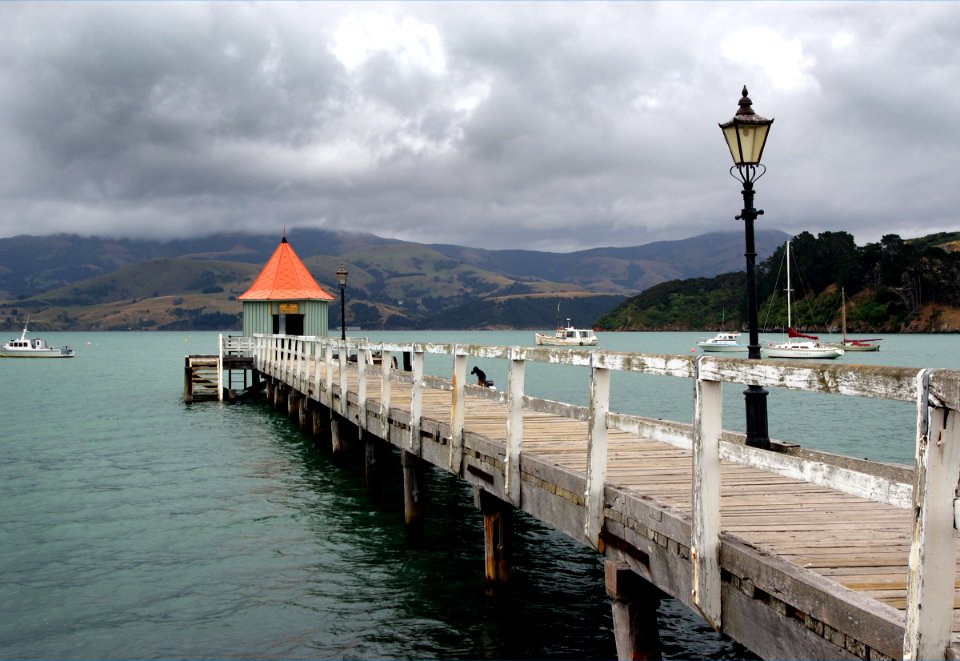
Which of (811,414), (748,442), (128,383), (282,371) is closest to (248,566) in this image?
(748,442)

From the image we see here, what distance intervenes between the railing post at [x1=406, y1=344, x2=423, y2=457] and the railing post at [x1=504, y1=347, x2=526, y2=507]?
3.14 m

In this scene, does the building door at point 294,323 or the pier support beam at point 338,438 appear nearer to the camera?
the pier support beam at point 338,438

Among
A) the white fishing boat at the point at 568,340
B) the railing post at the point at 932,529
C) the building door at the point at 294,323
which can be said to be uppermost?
the building door at the point at 294,323

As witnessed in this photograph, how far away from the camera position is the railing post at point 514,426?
305 inches

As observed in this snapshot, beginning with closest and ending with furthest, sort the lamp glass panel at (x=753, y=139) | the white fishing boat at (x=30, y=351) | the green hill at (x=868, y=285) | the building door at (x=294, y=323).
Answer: the lamp glass panel at (x=753, y=139)
the building door at (x=294, y=323)
the white fishing boat at (x=30, y=351)
the green hill at (x=868, y=285)

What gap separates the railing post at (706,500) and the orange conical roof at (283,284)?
38098mm

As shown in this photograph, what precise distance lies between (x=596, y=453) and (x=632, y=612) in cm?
116

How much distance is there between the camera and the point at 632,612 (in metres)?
6.09

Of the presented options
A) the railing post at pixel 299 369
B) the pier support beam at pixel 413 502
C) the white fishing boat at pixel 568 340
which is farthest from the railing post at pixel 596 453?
the white fishing boat at pixel 568 340

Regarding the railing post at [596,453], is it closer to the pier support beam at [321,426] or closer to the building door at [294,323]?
the pier support beam at [321,426]

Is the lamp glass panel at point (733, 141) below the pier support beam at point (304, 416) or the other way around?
the other way around

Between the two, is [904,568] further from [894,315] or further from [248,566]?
[894,315]

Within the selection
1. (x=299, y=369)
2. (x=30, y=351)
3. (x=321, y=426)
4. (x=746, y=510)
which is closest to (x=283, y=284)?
(x=299, y=369)

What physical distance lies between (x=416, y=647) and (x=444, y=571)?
2617 millimetres
